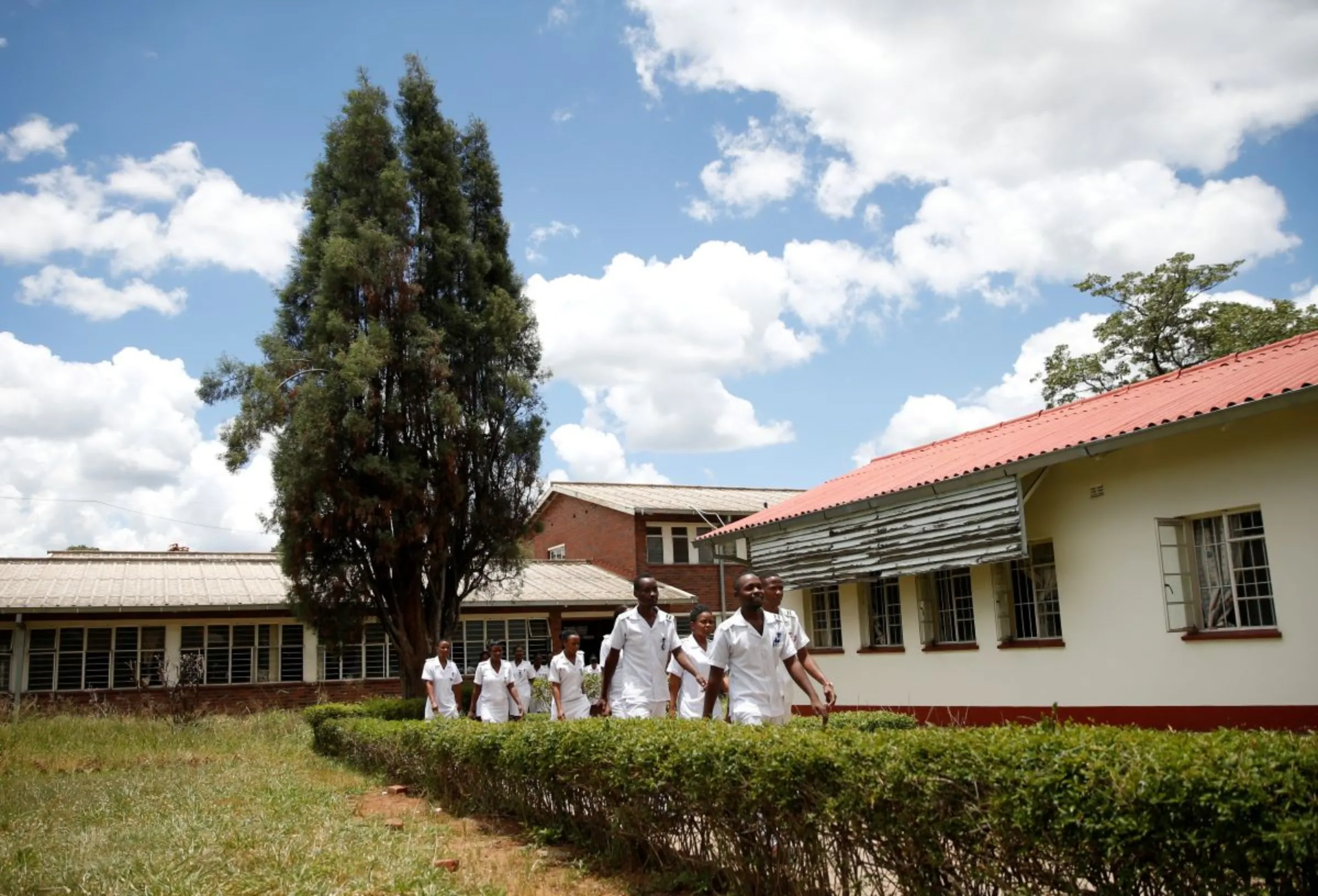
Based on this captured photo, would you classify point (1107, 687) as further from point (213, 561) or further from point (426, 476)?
point (213, 561)

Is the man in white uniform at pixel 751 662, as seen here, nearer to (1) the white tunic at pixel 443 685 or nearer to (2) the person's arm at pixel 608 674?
(2) the person's arm at pixel 608 674

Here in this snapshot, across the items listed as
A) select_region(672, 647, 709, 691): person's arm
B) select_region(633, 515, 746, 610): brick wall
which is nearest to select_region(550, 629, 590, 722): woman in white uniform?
select_region(672, 647, 709, 691): person's arm

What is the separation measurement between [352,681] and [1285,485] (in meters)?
23.2

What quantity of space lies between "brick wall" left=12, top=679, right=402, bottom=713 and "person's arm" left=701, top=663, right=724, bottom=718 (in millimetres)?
21379

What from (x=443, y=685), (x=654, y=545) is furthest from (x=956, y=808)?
(x=654, y=545)

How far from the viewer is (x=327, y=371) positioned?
20.0 meters

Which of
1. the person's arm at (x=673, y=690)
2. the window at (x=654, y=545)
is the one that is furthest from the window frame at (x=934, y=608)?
the window at (x=654, y=545)

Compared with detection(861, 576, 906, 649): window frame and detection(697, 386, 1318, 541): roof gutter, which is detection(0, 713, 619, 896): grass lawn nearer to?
detection(697, 386, 1318, 541): roof gutter

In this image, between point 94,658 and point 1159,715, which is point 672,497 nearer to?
point 94,658

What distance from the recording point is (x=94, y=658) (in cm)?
2633

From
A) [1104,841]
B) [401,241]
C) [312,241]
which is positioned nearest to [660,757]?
[1104,841]

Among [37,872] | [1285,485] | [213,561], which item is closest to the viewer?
[37,872]

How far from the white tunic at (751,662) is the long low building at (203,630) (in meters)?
16.4

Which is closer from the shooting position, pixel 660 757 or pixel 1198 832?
pixel 1198 832
